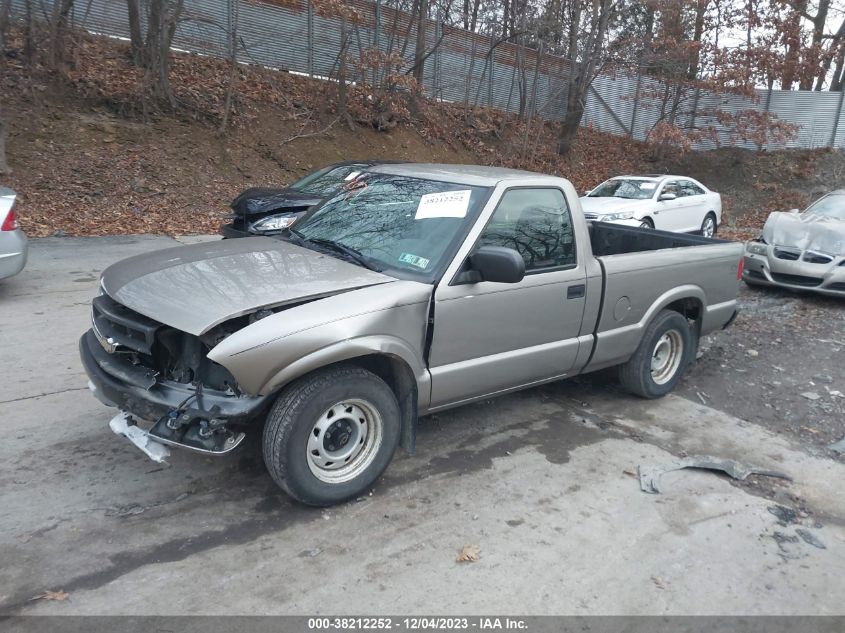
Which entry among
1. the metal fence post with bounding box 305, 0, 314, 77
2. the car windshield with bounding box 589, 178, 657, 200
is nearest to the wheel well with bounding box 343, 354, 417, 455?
the car windshield with bounding box 589, 178, 657, 200

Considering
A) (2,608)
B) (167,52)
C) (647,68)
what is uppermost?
(647,68)

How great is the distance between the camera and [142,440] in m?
3.38

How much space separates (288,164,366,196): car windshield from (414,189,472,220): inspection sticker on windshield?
15.9ft

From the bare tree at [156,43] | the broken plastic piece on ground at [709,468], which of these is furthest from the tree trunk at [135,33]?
the broken plastic piece on ground at [709,468]

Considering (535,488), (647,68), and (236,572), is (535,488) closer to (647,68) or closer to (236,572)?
(236,572)

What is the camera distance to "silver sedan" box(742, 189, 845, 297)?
8805mm

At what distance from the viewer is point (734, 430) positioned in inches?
202

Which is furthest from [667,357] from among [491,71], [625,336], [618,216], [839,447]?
[491,71]

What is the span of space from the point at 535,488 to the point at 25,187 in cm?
1123

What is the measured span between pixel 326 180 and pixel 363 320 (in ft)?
20.8

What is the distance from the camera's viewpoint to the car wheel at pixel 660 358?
535 cm

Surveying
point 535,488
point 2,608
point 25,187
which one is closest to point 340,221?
point 535,488

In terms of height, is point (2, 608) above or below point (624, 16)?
below

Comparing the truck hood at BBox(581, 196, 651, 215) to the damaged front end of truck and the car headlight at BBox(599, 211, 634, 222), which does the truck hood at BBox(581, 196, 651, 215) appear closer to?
the car headlight at BBox(599, 211, 634, 222)
